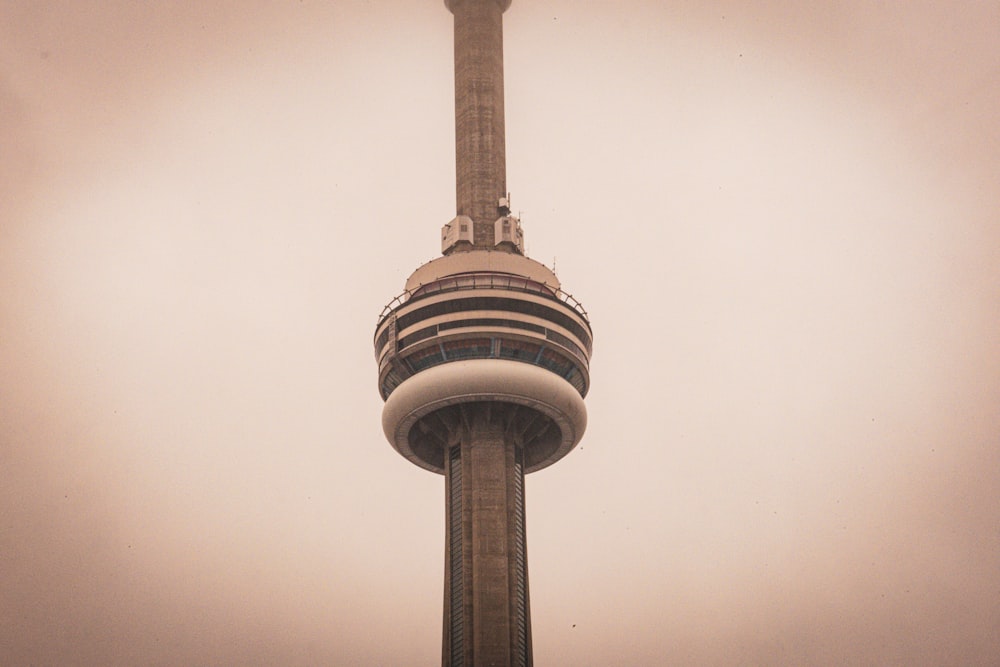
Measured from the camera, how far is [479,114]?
113 m

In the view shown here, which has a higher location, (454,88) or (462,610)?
(454,88)

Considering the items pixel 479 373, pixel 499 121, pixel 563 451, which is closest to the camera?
pixel 479 373

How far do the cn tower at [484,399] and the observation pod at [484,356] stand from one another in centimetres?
9

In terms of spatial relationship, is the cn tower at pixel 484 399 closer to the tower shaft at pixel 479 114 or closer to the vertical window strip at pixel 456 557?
the vertical window strip at pixel 456 557

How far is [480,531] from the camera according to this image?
3905 inches

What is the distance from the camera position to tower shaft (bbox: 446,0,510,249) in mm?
109500

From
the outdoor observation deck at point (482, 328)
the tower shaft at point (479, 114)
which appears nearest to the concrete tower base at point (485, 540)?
the outdoor observation deck at point (482, 328)

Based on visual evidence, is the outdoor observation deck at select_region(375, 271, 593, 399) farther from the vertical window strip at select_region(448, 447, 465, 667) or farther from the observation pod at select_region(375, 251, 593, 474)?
the vertical window strip at select_region(448, 447, 465, 667)

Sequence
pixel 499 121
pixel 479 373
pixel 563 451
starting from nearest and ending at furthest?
pixel 479 373
pixel 563 451
pixel 499 121

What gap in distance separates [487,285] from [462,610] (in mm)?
21159

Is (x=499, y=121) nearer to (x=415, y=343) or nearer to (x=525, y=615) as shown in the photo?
(x=415, y=343)

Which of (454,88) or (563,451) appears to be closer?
(563,451)

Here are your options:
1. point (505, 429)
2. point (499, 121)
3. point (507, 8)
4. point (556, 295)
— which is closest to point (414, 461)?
point (505, 429)

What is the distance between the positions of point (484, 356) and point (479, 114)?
2158cm
